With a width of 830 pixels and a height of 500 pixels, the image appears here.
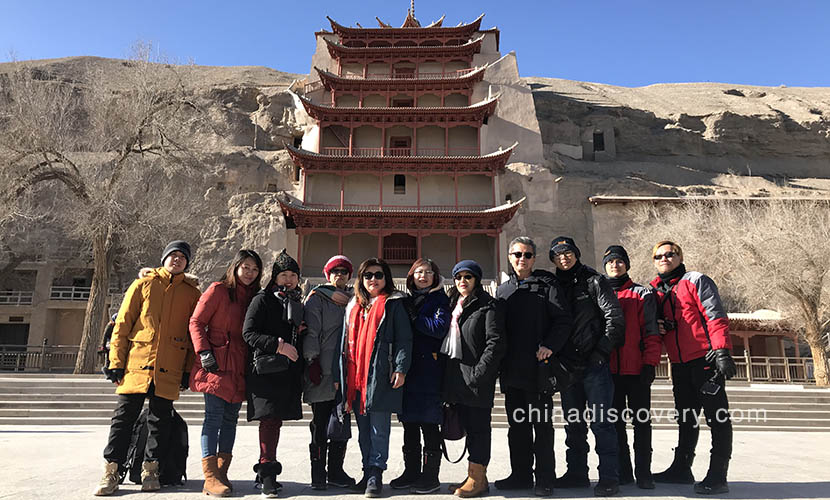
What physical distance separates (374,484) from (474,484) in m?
0.73

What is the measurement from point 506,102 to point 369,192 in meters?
10.3

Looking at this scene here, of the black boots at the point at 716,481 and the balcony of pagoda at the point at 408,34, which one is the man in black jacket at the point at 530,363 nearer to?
the black boots at the point at 716,481

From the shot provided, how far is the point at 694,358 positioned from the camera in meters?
4.35

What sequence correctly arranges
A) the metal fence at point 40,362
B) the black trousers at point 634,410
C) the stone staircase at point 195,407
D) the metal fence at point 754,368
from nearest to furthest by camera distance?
the black trousers at point 634,410 < the stone staircase at point 195,407 < the metal fence at point 754,368 < the metal fence at point 40,362

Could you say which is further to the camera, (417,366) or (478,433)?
(417,366)

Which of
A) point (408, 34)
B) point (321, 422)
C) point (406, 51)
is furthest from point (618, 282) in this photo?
point (408, 34)

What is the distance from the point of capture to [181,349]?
14.1 feet

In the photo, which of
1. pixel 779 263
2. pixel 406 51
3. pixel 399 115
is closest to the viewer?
pixel 779 263

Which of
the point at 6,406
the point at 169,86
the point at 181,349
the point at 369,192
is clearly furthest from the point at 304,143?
the point at 181,349

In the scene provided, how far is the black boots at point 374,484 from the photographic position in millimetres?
3787

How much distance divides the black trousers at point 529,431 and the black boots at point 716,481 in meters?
1.14

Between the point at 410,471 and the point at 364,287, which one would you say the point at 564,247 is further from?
the point at 410,471

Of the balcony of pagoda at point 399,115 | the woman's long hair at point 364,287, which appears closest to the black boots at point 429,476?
the woman's long hair at point 364,287

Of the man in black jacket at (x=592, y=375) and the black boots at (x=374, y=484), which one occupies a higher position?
the man in black jacket at (x=592, y=375)
